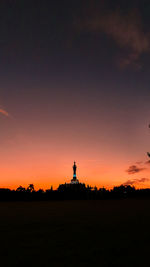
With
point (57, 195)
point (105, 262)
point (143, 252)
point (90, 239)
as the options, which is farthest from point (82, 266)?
point (57, 195)

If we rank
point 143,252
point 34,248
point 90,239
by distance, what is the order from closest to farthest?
point 143,252 < point 34,248 < point 90,239

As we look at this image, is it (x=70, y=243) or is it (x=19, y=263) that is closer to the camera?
(x=19, y=263)

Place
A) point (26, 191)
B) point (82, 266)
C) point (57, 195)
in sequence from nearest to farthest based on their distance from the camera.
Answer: point (82, 266) < point (57, 195) < point (26, 191)

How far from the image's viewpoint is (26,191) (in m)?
134

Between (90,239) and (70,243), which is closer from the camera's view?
(70,243)

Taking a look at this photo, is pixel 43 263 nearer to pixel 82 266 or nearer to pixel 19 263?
pixel 19 263

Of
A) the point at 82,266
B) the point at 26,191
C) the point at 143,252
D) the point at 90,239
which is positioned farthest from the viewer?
the point at 26,191

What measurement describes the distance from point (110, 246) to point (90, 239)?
2.52 m

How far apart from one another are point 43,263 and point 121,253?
15.8ft

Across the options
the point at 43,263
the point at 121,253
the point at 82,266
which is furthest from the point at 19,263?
the point at 121,253

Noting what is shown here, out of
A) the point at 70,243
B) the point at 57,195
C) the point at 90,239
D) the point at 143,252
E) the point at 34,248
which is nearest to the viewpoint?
the point at 143,252

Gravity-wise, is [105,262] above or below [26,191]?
below

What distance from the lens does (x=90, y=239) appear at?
18000mm

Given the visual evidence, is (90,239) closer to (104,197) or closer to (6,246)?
(6,246)
